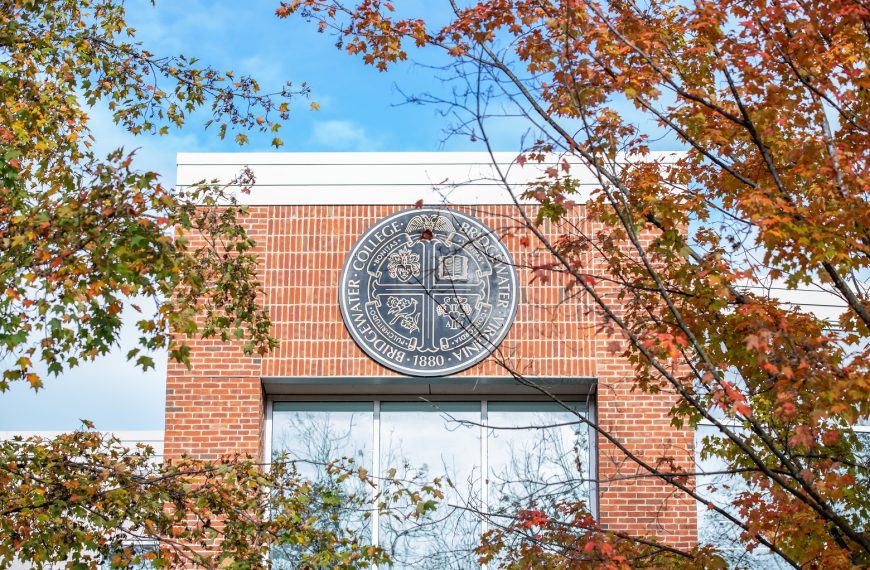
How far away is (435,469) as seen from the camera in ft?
41.1

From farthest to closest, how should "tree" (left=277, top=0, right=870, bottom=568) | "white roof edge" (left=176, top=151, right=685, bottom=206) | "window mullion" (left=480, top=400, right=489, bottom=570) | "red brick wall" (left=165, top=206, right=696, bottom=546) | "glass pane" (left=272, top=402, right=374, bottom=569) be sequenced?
"white roof edge" (left=176, top=151, right=685, bottom=206)
"glass pane" (left=272, top=402, right=374, bottom=569)
"window mullion" (left=480, top=400, right=489, bottom=570)
"red brick wall" (left=165, top=206, right=696, bottom=546)
"tree" (left=277, top=0, right=870, bottom=568)

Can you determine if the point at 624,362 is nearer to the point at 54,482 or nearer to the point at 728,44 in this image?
the point at 728,44

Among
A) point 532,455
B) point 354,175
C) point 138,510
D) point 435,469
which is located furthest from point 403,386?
point 138,510

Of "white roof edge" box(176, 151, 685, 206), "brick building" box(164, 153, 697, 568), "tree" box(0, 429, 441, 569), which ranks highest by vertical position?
"white roof edge" box(176, 151, 685, 206)

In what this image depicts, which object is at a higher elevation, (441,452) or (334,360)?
(334,360)

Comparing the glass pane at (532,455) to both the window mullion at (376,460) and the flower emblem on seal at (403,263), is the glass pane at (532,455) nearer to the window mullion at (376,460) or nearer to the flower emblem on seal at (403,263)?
the window mullion at (376,460)

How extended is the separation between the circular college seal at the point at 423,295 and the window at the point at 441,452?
0.67m

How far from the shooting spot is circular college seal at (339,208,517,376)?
12336 millimetres

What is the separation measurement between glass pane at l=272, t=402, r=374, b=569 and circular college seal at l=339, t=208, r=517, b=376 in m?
0.83

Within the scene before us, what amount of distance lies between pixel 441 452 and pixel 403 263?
2044 mm

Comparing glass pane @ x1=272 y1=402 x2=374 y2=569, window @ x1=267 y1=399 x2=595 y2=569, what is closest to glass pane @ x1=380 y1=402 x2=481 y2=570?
window @ x1=267 y1=399 x2=595 y2=569

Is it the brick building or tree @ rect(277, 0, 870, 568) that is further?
the brick building

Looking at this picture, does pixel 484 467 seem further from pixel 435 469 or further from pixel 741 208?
pixel 741 208

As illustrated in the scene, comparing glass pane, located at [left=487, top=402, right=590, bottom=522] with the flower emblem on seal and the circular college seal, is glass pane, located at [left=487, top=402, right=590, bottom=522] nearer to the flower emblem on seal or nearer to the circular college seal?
the circular college seal
